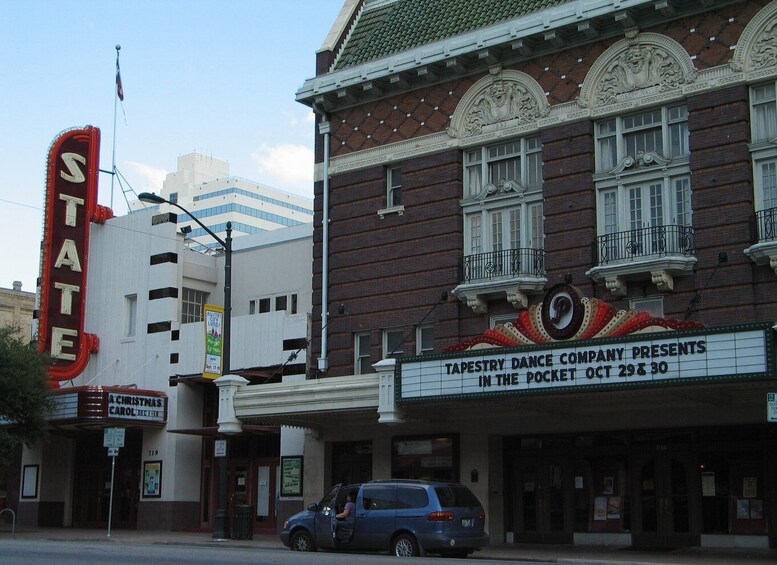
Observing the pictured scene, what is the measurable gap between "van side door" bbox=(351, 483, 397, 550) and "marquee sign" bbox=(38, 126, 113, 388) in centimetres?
1647

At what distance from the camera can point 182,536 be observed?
3175 cm

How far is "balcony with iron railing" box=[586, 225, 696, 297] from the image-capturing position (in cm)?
2527

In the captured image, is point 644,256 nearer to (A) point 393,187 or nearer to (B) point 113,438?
(A) point 393,187

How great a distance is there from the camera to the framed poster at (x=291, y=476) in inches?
1259

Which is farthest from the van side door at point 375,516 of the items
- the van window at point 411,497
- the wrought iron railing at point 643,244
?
the wrought iron railing at point 643,244

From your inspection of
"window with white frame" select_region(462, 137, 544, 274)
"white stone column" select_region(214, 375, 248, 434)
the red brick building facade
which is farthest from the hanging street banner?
"window with white frame" select_region(462, 137, 544, 274)

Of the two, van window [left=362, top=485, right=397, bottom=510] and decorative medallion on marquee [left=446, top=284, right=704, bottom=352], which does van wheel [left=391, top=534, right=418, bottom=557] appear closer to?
van window [left=362, top=485, right=397, bottom=510]

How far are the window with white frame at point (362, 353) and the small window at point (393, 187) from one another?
12.3 ft

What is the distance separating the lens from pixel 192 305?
37969 millimetres

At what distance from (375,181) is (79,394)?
450 inches

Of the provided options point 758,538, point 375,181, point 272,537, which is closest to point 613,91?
point 375,181

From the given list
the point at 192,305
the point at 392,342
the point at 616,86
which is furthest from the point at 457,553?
the point at 192,305

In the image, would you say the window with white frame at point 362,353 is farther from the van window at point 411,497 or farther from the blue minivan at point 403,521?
the van window at point 411,497

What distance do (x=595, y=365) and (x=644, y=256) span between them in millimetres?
3524
